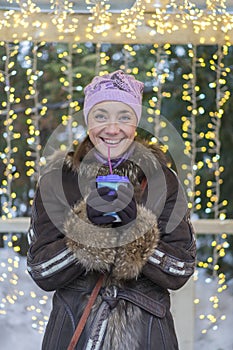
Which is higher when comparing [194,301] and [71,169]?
[71,169]

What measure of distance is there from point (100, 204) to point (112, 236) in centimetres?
11

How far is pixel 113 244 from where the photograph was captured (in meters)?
1.82

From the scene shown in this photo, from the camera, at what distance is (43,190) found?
196 cm

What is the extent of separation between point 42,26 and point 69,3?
0.15 metres

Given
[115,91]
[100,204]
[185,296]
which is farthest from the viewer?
[185,296]

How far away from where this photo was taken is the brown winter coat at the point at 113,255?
1.83 m

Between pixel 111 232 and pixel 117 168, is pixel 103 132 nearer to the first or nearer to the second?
A: pixel 117 168

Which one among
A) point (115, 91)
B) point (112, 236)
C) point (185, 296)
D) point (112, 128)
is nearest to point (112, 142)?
point (112, 128)

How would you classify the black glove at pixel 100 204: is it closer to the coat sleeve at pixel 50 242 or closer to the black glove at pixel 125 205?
the black glove at pixel 125 205

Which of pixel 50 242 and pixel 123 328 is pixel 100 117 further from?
pixel 123 328

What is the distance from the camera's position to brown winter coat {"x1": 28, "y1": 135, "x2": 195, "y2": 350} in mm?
1834

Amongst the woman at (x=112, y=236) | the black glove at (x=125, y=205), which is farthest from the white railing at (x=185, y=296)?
the black glove at (x=125, y=205)

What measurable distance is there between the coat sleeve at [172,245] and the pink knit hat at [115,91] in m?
0.21

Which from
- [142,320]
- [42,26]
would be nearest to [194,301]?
[142,320]
